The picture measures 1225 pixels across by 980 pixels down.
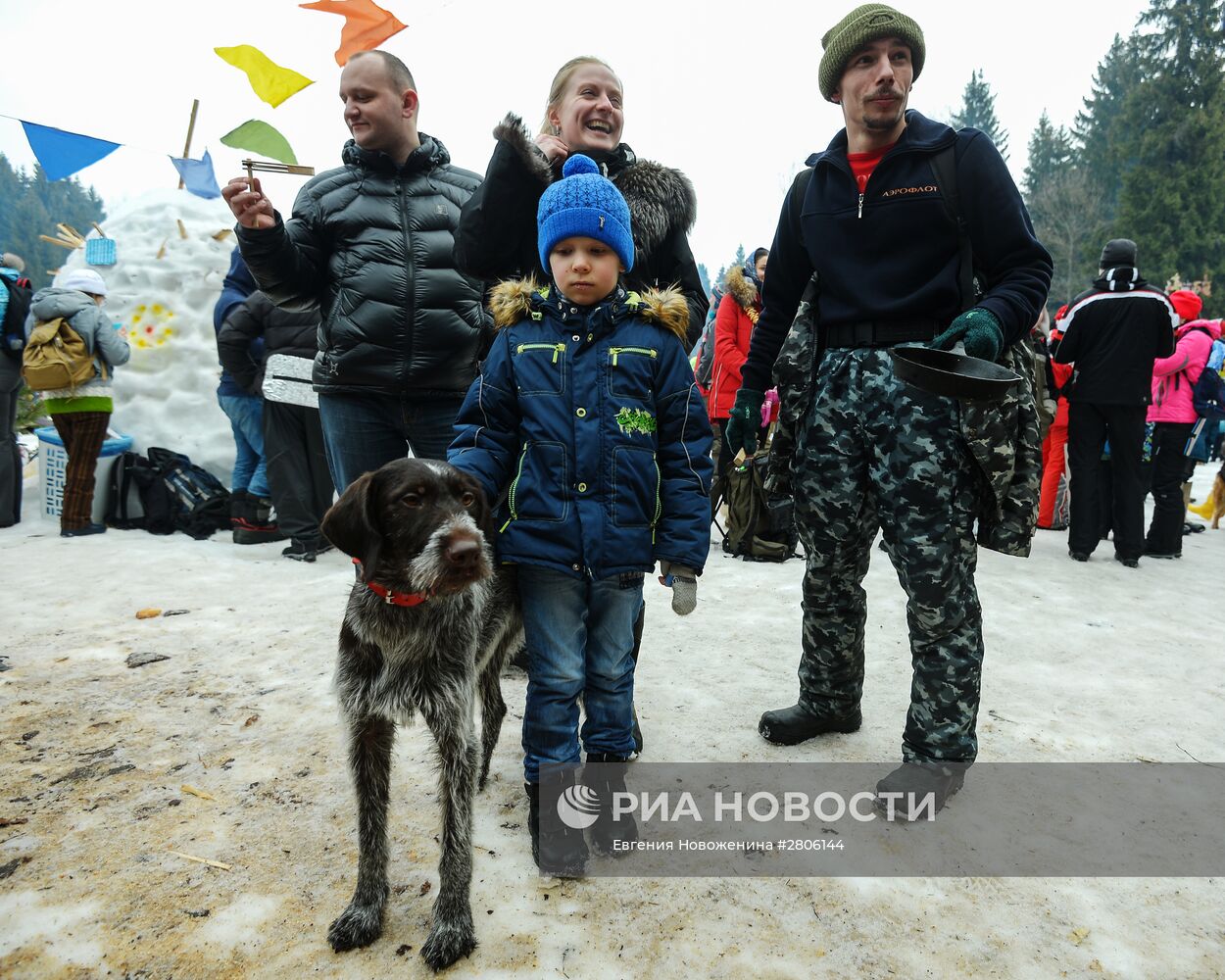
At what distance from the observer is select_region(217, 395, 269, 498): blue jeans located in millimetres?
7156

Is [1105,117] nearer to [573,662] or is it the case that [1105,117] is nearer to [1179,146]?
[1179,146]

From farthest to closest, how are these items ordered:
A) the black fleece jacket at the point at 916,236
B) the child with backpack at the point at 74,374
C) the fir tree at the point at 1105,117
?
the fir tree at the point at 1105,117, the child with backpack at the point at 74,374, the black fleece jacket at the point at 916,236

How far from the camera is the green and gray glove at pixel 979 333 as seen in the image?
2.24 metres

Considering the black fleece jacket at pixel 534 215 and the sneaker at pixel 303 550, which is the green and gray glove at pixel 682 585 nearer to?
the black fleece jacket at pixel 534 215

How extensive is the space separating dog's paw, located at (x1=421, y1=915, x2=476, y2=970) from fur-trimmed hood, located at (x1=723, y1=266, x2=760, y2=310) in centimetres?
569

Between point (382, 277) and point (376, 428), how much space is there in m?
0.72

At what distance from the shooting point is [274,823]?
8.27 ft

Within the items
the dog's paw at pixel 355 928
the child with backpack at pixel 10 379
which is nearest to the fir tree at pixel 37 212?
the child with backpack at pixel 10 379

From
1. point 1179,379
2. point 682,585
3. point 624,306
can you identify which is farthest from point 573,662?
point 1179,379

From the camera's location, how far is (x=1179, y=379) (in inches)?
280

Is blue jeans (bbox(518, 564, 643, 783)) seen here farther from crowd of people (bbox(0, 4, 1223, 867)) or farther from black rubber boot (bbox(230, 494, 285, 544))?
black rubber boot (bbox(230, 494, 285, 544))

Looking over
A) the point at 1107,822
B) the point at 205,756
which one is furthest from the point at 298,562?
the point at 1107,822

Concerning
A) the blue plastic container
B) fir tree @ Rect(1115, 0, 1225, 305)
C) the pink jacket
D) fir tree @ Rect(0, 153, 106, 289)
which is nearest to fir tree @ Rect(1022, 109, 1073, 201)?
fir tree @ Rect(1115, 0, 1225, 305)

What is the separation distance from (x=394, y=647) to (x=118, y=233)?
11120 millimetres
